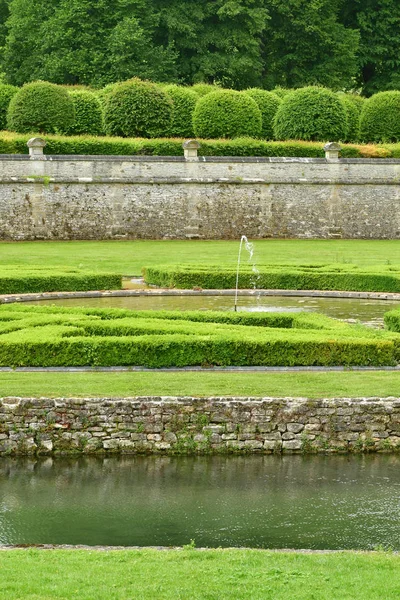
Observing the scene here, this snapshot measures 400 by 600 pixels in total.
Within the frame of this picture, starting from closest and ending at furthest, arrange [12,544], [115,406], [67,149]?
1. [12,544]
2. [115,406]
3. [67,149]

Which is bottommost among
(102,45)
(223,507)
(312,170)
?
(223,507)

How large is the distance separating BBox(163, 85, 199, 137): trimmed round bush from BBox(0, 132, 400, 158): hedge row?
321 centimetres

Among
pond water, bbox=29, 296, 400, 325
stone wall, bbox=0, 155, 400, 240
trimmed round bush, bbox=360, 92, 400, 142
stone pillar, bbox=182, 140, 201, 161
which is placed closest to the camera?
pond water, bbox=29, 296, 400, 325

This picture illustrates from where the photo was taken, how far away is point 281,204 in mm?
35625

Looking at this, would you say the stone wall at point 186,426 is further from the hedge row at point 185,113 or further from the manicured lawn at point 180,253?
the hedge row at point 185,113

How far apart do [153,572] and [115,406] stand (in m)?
4.02

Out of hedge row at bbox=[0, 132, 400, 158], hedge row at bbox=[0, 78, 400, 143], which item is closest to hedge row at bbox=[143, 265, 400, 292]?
hedge row at bbox=[0, 132, 400, 158]

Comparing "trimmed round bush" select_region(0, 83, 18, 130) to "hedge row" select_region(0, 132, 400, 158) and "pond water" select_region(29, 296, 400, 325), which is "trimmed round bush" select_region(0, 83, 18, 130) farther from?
"pond water" select_region(29, 296, 400, 325)

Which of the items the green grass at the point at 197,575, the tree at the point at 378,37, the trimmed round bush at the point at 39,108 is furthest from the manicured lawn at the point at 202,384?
the tree at the point at 378,37

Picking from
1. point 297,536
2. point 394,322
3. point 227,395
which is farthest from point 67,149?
point 297,536

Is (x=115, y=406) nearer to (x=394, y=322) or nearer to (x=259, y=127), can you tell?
(x=394, y=322)

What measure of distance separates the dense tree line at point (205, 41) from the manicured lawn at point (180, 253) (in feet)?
51.5

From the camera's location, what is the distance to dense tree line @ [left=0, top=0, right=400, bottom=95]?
47188 millimetres

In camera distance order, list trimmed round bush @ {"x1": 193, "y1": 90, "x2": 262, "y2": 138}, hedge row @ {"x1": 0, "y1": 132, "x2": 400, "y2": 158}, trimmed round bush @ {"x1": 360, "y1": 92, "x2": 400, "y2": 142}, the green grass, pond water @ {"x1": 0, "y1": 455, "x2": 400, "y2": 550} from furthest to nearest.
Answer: trimmed round bush @ {"x1": 360, "y1": 92, "x2": 400, "y2": 142}, trimmed round bush @ {"x1": 193, "y1": 90, "x2": 262, "y2": 138}, hedge row @ {"x1": 0, "y1": 132, "x2": 400, "y2": 158}, pond water @ {"x1": 0, "y1": 455, "x2": 400, "y2": 550}, the green grass
